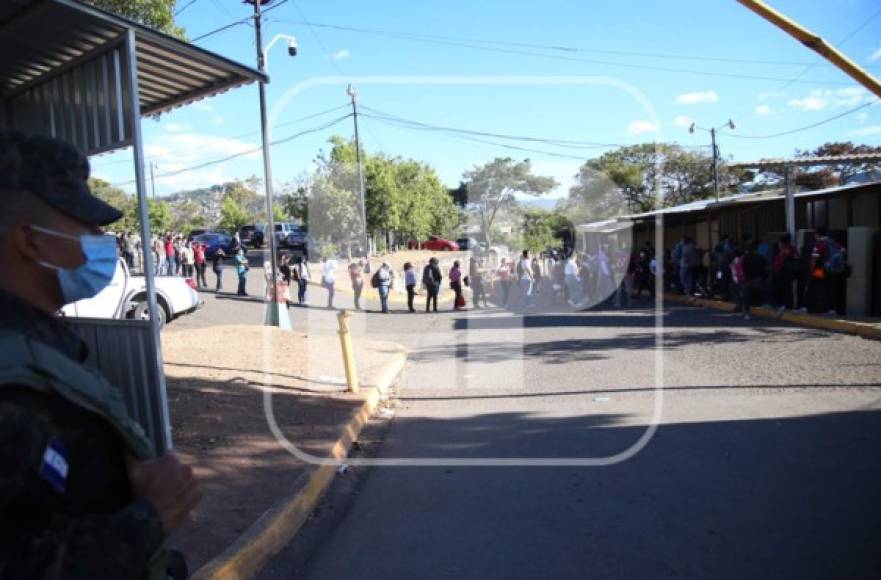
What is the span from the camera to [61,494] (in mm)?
1211

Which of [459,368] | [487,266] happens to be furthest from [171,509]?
[487,266]

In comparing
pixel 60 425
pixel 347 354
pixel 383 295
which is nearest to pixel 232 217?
pixel 383 295

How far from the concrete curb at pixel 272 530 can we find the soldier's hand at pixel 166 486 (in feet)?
7.16

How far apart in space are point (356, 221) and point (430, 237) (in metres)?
21.7

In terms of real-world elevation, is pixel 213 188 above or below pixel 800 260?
above

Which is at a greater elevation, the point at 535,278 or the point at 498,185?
the point at 498,185

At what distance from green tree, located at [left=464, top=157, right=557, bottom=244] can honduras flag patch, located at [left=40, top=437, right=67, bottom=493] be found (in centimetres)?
3816

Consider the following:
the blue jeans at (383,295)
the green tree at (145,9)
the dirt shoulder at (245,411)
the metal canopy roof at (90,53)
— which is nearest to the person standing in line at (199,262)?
the blue jeans at (383,295)

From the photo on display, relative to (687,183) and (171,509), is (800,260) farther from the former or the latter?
(687,183)

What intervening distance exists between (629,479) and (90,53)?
463cm

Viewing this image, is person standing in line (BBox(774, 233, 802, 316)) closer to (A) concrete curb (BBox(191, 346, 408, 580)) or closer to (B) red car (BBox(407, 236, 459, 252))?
(A) concrete curb (BBox(191, 346, 408, 580))

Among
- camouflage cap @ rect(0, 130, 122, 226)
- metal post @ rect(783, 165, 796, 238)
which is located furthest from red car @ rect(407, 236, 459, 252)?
camouflage cap @ rect(0, 130, 122, 226)

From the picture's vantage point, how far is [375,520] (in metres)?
4.34

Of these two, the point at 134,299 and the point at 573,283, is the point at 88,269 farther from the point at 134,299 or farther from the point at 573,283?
the point at 573,283
